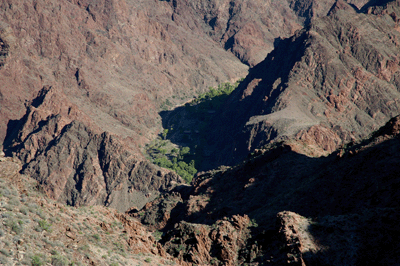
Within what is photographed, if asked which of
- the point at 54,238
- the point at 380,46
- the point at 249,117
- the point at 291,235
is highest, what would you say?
the point at 380,46

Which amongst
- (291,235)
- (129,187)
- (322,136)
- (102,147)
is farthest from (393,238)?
(102,147)

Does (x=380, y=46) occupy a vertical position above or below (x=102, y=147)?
above

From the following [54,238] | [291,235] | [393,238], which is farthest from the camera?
[291,235]

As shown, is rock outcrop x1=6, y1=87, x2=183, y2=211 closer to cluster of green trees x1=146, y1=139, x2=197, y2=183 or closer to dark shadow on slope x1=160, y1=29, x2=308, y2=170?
cluster of green trees x1=146, y1=139, x2=197, y2=183

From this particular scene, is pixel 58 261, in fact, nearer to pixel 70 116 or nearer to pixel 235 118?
pixel 70 116

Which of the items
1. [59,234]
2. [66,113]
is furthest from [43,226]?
[66,113]

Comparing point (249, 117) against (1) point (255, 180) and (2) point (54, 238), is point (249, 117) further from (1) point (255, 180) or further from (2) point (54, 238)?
(2) point (54, 238)

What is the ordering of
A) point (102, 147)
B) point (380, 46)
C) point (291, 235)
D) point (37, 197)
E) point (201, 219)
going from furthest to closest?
point (380, 46)
point (102, 147)
point (201, 219)
point (291, 235)
point (37, 197)
